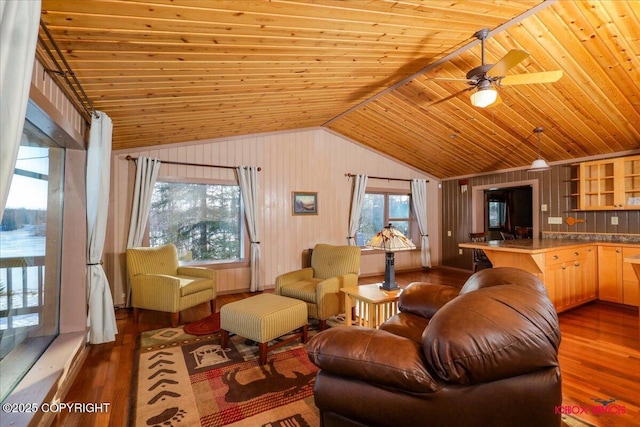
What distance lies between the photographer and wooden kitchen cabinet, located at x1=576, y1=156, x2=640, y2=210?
441 cm

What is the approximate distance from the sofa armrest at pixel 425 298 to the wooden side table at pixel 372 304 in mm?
309

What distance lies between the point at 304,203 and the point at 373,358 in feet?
15.3

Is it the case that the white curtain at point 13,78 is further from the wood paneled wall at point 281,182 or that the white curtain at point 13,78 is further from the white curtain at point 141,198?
the wood paneled wall at point 281,182

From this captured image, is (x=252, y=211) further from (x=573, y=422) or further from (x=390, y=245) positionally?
(x=573, y=422)

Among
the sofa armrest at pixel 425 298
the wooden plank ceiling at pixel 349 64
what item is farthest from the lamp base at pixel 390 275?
the wooden plank ceiling at pixel 349 64

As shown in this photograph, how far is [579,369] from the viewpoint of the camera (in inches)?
99.7

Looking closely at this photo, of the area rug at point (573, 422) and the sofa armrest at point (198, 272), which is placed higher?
the sofa armrest at point (198, 272)

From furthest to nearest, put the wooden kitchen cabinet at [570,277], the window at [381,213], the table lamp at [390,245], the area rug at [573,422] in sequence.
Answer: the window at [381,213], the wooden kitchen cabinet at [570,277], the table lamp at [390,245], the area rug at [573,422]

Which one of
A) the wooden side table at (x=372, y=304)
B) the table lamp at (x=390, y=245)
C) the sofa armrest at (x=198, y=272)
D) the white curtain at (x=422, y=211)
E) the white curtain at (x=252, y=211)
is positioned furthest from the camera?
the white curtain at (x=422, y=211)

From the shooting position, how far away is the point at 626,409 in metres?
2.00

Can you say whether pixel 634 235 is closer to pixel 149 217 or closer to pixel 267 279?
pixel 267 279

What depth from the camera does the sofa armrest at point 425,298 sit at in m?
2.30

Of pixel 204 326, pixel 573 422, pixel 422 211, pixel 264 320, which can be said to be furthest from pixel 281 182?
pixel 573 422

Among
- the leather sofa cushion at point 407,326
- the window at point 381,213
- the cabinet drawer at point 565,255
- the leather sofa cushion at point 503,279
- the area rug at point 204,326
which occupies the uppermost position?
the window at point 381,213
